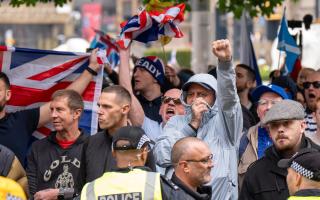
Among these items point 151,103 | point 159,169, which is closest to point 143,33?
point 151,103

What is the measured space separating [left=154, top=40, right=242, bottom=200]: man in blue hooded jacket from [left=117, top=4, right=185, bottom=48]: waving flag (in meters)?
1.99

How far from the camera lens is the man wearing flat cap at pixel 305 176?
7.11m

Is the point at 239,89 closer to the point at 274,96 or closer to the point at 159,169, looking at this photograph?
the point at 274,96

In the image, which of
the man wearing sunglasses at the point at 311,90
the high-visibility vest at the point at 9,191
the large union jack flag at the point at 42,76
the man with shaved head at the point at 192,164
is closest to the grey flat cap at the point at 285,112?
the man with shaved head at the point at 192,164

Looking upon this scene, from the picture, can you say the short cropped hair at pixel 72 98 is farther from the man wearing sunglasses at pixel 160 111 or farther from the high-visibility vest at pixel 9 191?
the high-visibility vest at pixel 9 191

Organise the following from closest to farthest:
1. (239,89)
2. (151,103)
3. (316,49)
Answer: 1. (151,103)
2. (239,89)
3. (316,49)

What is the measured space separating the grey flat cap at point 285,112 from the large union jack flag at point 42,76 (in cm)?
259

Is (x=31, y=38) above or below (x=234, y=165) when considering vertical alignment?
below

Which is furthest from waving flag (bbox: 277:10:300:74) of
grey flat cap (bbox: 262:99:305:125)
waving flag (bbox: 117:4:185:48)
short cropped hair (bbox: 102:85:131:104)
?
grey flat cap (bbox: 262:99:305:125)

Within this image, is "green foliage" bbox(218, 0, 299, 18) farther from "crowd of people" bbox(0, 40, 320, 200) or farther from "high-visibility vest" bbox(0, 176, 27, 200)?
"high-visibility vest" bbox(0, 176, 27, 200)

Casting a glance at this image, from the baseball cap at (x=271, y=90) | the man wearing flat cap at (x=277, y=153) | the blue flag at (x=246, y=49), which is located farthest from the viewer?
the blue flag at (x=246, y=49)

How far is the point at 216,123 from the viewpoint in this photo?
30.5 ft

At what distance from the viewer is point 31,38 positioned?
270 feet

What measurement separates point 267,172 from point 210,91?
1.04m
